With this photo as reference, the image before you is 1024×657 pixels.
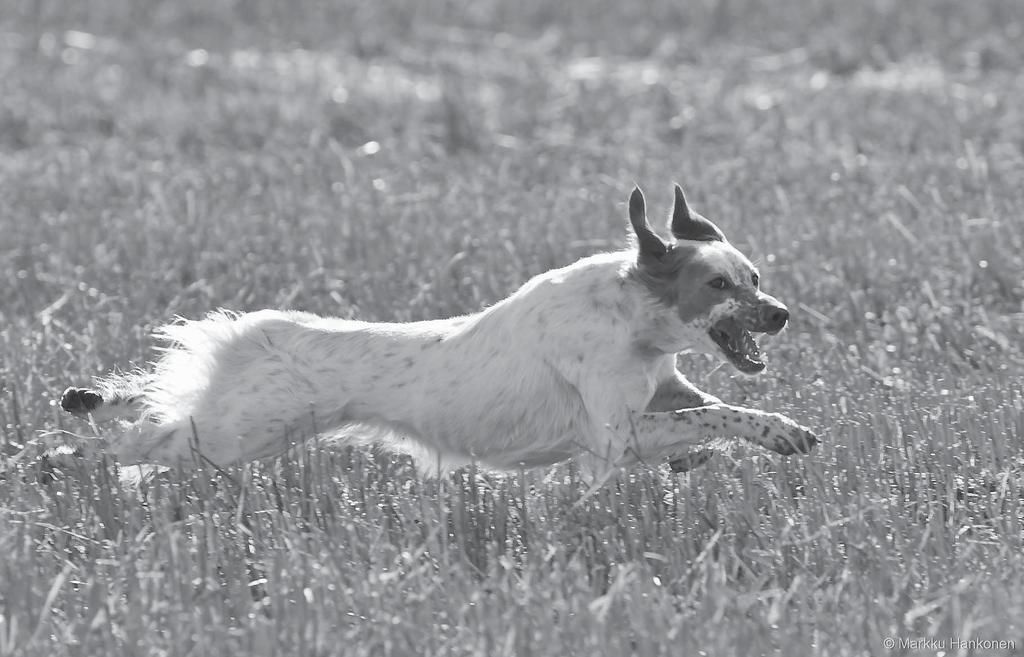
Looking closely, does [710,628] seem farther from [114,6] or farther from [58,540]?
[114,6]

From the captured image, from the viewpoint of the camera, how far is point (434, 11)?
19984mm

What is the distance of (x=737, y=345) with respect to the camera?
6000mm

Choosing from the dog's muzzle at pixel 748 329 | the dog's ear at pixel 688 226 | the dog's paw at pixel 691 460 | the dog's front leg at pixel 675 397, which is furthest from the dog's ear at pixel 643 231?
the dog's paw at pixel 691 460

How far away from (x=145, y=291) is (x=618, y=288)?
381 centimetres

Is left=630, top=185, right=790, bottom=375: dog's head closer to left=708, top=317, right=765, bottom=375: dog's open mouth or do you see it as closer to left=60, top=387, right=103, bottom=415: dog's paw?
left=708, top=317, right=765, bottom=375: dog's open mouth

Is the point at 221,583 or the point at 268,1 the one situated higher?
the point at 268,1

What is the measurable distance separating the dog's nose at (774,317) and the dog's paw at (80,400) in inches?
103

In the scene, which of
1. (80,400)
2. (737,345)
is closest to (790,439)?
(737,345)

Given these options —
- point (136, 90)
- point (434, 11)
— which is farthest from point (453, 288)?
point (434, 11)

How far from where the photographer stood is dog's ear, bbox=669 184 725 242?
6156 mm

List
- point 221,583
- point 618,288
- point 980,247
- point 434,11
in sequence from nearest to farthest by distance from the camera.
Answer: point 221,583 < point 618,288 < point 980,247 < point 434,11

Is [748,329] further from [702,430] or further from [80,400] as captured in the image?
[80,400]

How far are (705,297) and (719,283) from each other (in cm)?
7

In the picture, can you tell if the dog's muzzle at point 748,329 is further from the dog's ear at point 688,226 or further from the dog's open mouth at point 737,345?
the dog's ear at point 688,226
